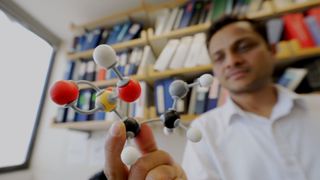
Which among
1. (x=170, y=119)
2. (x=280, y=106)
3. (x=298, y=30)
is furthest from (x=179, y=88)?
(x=298, y=30)

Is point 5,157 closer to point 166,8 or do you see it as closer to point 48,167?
point 48,167

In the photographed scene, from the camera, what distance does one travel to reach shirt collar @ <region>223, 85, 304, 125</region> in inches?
30.9

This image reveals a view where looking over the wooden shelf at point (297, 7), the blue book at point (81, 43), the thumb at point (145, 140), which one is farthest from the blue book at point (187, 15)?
the thumb at point (145, 140)

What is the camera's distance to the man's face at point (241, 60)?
30.0 inches

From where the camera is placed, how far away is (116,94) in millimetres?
201

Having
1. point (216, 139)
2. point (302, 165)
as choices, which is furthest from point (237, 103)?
point (302, 165)

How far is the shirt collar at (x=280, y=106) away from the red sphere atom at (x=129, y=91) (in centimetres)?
70

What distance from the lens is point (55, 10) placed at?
59.4 inches

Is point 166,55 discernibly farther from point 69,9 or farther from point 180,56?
point 69,9

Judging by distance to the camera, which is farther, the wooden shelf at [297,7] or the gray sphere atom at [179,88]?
the wooden shelf at [297,7]

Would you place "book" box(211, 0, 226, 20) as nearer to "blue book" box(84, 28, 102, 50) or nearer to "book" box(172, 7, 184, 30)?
"book" box(172, 7, 184, 30)

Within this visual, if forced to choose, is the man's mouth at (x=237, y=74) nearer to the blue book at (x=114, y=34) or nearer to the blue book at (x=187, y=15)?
the blue book at (x=187, y=15)

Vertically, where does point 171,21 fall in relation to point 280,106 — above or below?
above

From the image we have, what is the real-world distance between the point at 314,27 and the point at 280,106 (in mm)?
485
